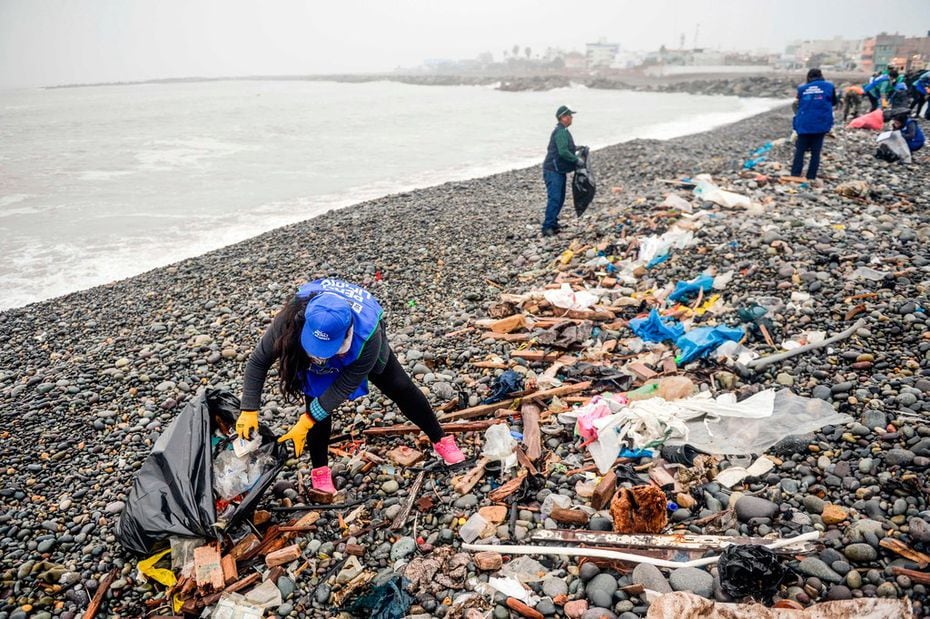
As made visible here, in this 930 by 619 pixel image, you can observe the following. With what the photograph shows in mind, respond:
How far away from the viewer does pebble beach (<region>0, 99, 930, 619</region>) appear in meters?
3.05

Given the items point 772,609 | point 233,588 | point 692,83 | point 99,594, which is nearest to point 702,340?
point 772,609

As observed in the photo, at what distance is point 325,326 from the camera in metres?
2.95

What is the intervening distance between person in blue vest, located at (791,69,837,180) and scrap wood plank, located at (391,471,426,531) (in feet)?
31.3

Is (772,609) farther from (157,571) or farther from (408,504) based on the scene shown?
(157,571)

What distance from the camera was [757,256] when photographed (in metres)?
6.66

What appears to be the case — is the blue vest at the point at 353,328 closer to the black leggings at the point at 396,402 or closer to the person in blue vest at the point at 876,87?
the black leggings at the point at 396,402

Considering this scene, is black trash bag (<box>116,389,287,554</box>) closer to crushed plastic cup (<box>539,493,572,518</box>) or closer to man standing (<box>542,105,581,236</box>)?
crushed plastic cup (<box>539,493,572,518</box>)

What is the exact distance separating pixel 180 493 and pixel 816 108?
1105 centimetres

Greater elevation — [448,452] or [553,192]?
[553,192]

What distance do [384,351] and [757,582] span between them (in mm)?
2458

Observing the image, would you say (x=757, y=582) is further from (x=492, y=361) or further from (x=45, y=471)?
(x=45, y=471)

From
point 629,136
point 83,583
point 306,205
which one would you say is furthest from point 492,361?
point 629,136

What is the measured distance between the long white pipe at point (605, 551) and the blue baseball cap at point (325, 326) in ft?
5.00

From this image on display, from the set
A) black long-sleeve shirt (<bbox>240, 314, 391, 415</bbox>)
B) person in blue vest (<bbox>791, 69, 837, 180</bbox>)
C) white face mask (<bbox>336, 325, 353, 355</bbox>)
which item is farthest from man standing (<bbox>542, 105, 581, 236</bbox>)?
white face mask (<bbox>336, 325, 353, 355</bbox>)
